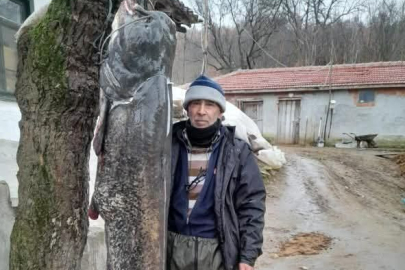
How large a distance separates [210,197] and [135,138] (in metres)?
0.61

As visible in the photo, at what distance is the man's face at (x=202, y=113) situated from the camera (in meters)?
2.02

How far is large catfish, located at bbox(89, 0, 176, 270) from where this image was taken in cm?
151

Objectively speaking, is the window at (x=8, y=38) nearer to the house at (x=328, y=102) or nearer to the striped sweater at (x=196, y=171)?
the striped sweater at (x=196, y=171)

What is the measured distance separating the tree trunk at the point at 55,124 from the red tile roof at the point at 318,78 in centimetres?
1616

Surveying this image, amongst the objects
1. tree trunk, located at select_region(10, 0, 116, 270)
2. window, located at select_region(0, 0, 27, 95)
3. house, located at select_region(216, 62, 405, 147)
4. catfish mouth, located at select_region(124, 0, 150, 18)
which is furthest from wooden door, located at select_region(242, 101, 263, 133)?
catfish mouth, located at select_region(124, 0, 150, 18)

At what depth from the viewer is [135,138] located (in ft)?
5.23

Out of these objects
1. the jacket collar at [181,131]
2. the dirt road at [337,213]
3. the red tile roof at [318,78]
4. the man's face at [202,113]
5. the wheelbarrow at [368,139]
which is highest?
the red tile roof at [318,78]

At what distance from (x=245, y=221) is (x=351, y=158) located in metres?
12.0

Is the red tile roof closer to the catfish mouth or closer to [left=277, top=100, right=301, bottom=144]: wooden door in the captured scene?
[left=277, top=100, right=301, bottom=144]: wooden door

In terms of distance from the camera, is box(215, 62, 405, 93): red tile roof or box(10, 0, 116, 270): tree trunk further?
box(215, 62, 405, 93): red tile roof

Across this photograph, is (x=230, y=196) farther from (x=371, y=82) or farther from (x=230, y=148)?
(x=371, y=82)

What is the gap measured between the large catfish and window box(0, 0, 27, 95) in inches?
109

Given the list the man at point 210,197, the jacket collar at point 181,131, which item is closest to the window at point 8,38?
the jacket collar at point 181,131

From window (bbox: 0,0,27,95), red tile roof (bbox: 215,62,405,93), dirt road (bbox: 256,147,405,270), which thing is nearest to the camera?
window (bbox: 0,0,27,95)
